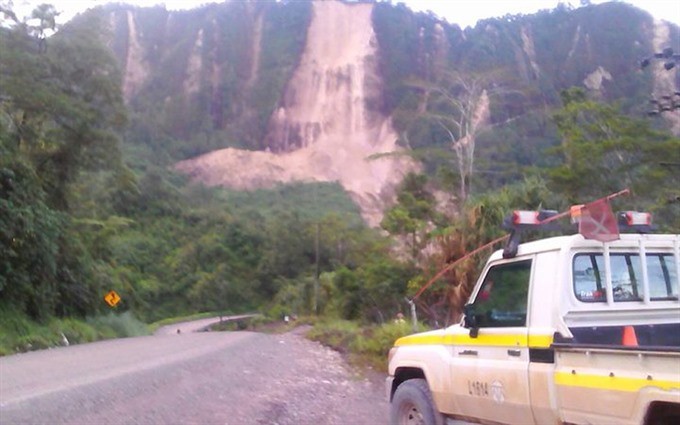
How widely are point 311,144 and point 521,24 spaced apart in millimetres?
22351

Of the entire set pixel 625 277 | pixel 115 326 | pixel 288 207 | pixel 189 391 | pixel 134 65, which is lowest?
pixel 115 326

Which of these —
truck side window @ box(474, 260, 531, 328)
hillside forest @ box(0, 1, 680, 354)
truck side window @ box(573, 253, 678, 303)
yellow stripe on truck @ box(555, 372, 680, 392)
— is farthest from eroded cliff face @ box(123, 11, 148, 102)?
yellow stripe on truck @ box(555, 372, 680, 392)

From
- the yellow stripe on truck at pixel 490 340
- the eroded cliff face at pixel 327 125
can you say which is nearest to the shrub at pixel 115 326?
the yellow stripe on truck at pixel 490 340

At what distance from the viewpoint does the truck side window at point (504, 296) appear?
6.32 meters

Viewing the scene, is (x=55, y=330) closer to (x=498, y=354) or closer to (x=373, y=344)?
(x=373, y=344)

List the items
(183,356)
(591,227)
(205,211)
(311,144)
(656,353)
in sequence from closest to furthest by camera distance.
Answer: (656,353) → (591,227) → (183,356) → (205,211) → (311,144)

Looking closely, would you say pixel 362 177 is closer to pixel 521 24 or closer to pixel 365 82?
pixel 365 82

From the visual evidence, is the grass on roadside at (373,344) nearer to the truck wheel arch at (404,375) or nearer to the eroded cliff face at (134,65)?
the truck wheel arch at (404,375)

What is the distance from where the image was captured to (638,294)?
641 centimetres

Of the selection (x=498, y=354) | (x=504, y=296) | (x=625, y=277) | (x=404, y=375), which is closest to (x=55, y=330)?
(x=404, y=375)

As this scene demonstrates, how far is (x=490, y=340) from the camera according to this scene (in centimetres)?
643

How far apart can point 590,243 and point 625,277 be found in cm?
51

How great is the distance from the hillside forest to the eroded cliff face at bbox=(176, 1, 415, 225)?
694 cm

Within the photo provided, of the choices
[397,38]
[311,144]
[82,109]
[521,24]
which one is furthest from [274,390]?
[397,38]
